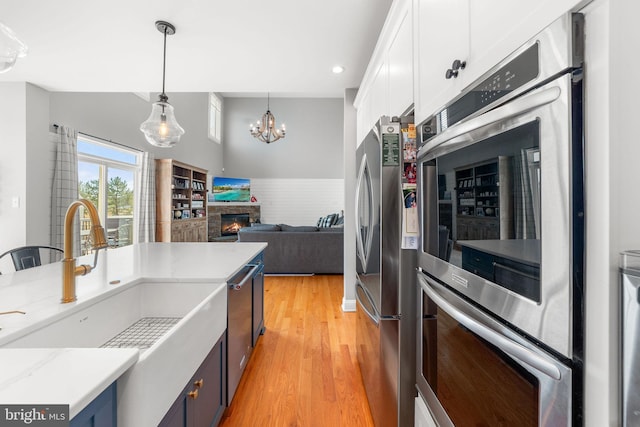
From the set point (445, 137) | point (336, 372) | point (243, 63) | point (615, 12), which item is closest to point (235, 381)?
point (336, 372)

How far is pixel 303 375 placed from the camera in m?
1.97

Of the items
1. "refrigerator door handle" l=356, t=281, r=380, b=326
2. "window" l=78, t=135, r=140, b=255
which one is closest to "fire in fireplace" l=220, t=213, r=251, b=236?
"window" l=78, t=135, r=140, b=255

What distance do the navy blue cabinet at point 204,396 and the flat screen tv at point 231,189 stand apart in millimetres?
7236

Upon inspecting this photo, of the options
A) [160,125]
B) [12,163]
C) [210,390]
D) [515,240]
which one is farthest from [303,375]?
[12,163]

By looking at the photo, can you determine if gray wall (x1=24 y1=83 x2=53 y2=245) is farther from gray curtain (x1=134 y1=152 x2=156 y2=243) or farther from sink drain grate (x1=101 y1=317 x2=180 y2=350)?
sink drain grate (x1=101 y1=317 x2=180 y2=350)

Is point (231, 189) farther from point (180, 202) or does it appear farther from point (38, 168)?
point (38, 168)

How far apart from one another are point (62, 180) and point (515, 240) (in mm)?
4443

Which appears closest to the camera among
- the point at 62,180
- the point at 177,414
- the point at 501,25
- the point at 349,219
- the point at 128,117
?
→ the point at 501,25

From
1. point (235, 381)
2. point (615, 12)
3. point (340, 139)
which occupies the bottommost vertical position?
point (235, 381)

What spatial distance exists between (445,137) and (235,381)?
1714 mm

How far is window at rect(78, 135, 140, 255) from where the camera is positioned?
396 cm

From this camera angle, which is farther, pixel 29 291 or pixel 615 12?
pixel 29 291

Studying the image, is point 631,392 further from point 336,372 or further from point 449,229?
point 336,372

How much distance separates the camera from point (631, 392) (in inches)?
15.8
